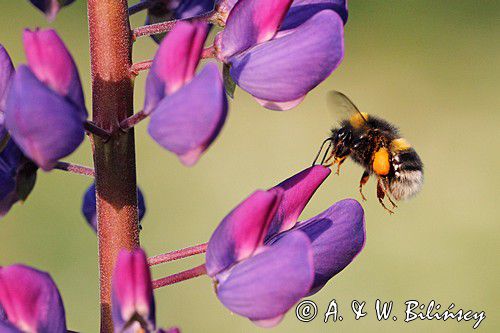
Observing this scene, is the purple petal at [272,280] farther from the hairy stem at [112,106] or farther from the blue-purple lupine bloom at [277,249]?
the hairy stem at [112,106]

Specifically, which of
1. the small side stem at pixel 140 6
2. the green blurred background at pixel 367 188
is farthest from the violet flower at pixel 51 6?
the green blurred background at pixel 367 188

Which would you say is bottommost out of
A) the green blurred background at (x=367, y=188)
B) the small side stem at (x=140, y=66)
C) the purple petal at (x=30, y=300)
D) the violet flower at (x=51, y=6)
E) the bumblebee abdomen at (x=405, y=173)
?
the green blurred background at (x=367, y=188)

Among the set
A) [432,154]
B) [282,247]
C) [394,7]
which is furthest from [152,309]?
[394,7]

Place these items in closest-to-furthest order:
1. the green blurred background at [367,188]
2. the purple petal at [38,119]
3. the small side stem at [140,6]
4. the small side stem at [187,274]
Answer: the purple petal at [38,119]
the small side stem at [187,274]
the small side stem at [140,6]
the green blurred background at [367,188]

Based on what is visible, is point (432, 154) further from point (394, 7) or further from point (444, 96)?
point (394, 7)

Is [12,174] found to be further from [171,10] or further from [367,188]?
[367,188]

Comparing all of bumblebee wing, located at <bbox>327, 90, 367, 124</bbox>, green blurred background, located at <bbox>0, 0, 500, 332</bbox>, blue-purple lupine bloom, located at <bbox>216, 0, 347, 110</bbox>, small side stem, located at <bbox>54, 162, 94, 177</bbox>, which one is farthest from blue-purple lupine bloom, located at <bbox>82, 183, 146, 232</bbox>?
green blurred background, located at <bbox>0, 0, 500, 332</bbox>
